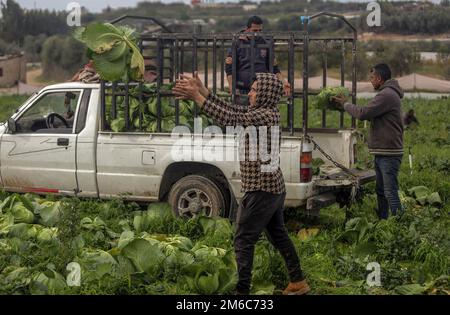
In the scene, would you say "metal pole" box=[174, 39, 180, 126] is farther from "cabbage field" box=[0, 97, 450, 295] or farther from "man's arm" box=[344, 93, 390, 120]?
"man's arm" box=[344, 93, 390, 120]

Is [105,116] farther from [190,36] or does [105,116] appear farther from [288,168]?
[288,168]

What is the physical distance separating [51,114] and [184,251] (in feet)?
12.4

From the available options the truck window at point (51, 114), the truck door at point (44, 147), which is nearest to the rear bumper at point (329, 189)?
the truck door at point (44, 147)

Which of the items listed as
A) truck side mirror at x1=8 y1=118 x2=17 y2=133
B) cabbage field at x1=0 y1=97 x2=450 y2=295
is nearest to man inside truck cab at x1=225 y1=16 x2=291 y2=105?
cabbage field at x1=0 y1=97 x2=450 y2=295

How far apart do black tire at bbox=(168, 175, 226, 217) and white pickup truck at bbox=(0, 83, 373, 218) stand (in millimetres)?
12

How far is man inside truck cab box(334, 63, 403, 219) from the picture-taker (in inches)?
381

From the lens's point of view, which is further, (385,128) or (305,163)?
(385,128)

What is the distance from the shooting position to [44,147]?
34.3ft

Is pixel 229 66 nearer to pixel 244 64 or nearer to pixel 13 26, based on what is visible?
pixel 244 64

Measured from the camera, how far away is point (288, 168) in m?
9.36

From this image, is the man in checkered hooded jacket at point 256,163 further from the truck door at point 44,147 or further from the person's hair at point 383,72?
the truck door at point 44,147

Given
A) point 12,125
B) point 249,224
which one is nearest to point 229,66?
point 12,125
